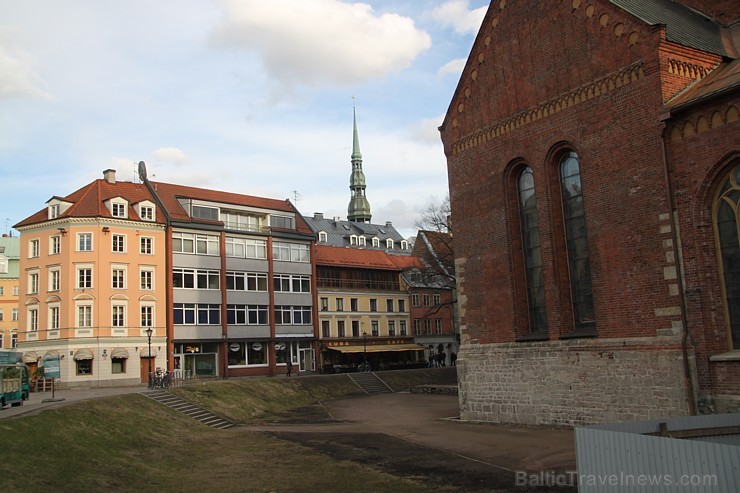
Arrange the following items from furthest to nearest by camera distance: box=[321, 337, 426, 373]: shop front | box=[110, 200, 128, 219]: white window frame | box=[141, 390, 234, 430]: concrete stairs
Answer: box=[321, 337, 426, 373]: shop front, box=[110, 200, 128, 219]: white window frame, box=[141, 390, 234, 430]: concrete stairs

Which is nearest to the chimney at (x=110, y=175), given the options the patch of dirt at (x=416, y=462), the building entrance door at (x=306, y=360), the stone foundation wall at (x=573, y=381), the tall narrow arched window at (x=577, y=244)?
the building entrance door at (x=306, y=360)

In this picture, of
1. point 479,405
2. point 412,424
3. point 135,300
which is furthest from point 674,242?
point 135,300

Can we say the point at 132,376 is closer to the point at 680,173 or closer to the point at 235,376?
the point at 235,376

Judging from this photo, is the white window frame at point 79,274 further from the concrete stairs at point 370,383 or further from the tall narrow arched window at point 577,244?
the tall narrow arched window at point 577,244

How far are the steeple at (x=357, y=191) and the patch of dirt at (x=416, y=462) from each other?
78.4 meters

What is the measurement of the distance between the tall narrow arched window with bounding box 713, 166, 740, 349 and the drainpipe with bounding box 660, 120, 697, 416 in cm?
105

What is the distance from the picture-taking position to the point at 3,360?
2711 centimetres

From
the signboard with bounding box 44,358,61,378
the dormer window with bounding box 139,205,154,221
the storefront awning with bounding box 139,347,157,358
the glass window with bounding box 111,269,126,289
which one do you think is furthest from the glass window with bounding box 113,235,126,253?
the signboard with bounding box 44,358,61,378

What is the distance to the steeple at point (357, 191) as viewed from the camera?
103750 millimetres

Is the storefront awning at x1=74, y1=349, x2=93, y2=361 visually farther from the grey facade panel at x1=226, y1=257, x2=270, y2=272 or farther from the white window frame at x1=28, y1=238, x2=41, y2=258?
the grey facade panel at x1=226, y1=257, x2=270, y2=272

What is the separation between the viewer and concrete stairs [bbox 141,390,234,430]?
31.3 metres

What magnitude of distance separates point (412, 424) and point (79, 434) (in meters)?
13.0

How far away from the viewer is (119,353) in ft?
157

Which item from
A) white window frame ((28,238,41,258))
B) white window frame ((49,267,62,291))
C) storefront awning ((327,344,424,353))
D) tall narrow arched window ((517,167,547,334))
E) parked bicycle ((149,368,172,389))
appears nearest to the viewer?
tall narrow arched window ((517,167,547,334))
